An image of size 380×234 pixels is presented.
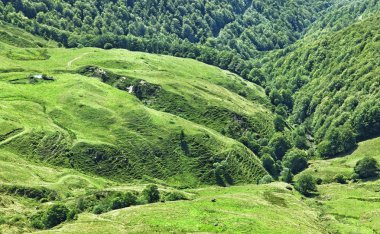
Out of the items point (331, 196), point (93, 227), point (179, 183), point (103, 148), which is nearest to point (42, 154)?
point (103, 148)

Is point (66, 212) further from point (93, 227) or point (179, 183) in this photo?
point (179, 183)

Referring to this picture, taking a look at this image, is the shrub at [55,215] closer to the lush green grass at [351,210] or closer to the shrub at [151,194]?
the shrub at [151,194]

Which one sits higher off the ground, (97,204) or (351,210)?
(351,210)

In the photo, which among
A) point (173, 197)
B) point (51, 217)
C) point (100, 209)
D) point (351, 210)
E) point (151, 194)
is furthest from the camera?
point (351, 210)

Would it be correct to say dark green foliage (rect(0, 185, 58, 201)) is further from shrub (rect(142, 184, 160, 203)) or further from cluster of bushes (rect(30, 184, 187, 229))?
shrub (rect(142, 184, 160, 203))

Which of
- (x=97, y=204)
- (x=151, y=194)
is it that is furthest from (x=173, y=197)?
(x=97, y=204)

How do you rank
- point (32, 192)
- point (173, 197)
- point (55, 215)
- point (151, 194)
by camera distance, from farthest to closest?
point (173, 197) → point (151, 194) → point (32, 192) → point (55, 215)

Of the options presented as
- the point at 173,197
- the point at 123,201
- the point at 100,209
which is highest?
the point at 123,201

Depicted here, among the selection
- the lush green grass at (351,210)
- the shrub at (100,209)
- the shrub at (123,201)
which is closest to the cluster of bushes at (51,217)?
the shrub at (100,209)

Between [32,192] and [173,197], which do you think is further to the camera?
[173,197]

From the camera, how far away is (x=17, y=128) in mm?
191250

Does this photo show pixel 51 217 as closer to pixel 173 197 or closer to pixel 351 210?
pixel 173 197

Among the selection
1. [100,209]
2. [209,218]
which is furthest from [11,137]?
[209,218]

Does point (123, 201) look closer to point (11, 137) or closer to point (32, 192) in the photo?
point (32, 192)
